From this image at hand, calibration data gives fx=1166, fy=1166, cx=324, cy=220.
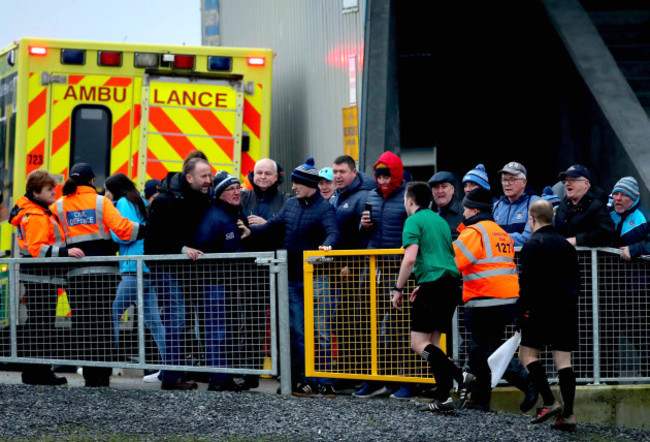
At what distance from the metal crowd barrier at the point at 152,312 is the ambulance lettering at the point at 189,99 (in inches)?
131

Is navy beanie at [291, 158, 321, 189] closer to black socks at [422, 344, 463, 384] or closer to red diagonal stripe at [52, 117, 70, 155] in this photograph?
black socks at [422, 344, 463, 384]

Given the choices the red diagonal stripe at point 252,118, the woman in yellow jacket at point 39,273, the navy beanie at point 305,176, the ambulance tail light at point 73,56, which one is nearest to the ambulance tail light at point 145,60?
the ambulance tail light at point 73,56

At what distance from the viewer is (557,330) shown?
8250mm

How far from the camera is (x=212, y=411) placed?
27.0 feet

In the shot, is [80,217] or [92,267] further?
[80,217]

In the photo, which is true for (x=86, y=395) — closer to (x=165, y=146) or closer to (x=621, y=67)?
(x=165, y=146)

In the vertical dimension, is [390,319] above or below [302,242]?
below

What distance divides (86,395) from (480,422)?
9.71 feet

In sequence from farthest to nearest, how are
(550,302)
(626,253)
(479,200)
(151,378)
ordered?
(151,378) < (626,253) < (479,200) < (550,302)

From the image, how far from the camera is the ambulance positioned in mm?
12180

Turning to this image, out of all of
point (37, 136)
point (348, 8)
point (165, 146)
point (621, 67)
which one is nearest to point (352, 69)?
point (348, 8)

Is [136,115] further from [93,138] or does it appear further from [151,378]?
[151,378]

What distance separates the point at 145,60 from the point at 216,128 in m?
1.05

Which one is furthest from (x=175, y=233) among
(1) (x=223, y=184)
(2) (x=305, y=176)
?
(2) (x=305, y=176)
